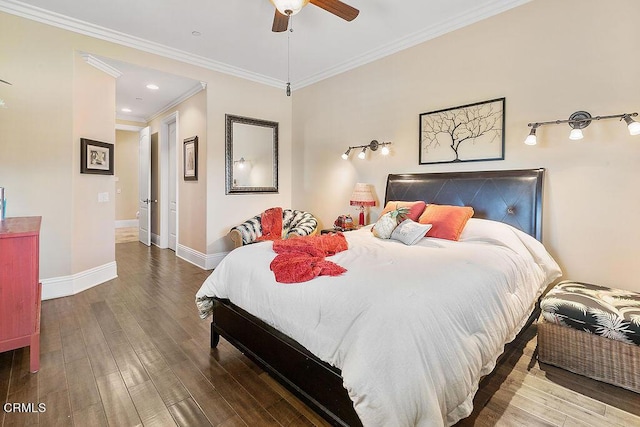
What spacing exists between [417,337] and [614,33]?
3.02 metres

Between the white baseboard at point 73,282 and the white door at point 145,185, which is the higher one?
the white door at point 145,185

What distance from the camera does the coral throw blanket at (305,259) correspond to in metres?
1.75

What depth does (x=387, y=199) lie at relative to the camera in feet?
12.7

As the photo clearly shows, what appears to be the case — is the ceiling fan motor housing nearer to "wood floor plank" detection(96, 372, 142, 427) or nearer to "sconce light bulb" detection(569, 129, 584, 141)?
"sconce light bulb" detection(569, 129, 584, 141)

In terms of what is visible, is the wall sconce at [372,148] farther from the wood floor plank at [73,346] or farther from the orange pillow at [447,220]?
the wood floor plank at [73,346]

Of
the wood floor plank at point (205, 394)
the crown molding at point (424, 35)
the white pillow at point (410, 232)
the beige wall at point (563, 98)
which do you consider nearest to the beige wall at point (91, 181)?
the wood floor plank at point (205, 394)

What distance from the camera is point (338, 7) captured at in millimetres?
2486

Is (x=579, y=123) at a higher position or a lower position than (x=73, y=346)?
higher

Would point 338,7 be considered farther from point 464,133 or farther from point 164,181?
point 164,181

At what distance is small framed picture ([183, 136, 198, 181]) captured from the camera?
4.87 meters

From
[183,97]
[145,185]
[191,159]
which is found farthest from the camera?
[145,185]

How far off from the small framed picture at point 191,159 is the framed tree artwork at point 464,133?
340 cm

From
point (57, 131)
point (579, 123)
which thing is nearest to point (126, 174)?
→ point (57, 131)

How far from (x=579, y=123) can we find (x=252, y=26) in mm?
3345
